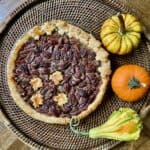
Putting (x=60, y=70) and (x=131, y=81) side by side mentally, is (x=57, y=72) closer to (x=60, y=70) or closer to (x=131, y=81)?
(x=60, y=70)

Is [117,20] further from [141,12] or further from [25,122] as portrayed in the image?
[25,122]

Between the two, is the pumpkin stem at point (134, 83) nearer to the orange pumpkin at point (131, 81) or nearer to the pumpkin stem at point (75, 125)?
the orange pumpkin at point (131, 81)

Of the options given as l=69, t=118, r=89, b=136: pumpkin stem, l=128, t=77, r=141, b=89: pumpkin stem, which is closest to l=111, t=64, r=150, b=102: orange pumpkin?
l=128, t=77, r=141, b=89: pumpkin stem

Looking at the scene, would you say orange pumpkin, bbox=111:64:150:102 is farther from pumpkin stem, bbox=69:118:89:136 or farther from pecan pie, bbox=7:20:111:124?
pumpkin stem, bbox=69:118:89:136

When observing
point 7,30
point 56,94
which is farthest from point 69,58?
point 7,30

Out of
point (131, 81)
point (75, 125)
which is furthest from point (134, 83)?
point (75, 125)

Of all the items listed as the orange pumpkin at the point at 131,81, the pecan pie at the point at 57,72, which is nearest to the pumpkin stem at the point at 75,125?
the pecan pie at the point at 57,72
